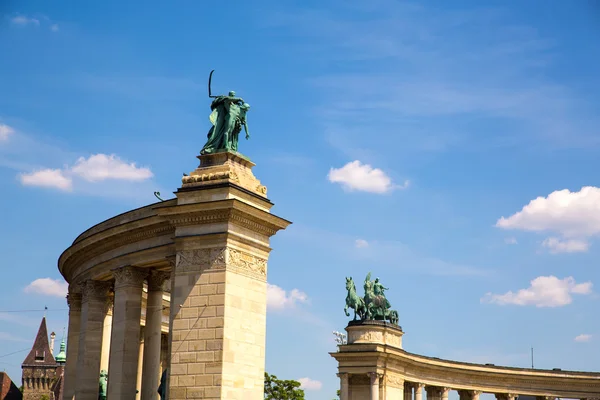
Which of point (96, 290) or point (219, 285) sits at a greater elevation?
point (96, 290)

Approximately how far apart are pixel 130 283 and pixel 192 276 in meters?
7.33

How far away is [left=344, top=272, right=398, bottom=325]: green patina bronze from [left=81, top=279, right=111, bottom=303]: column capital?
179ft

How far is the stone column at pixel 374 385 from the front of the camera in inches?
3684

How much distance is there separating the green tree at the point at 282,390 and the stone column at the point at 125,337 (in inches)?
2916

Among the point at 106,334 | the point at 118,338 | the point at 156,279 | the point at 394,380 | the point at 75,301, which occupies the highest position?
the point at 156,279

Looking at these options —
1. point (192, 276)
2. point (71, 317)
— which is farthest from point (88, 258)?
point (192, 276)

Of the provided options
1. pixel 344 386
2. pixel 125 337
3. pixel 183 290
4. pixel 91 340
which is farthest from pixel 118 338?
pixel 344 386

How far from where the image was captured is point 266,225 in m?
40.3

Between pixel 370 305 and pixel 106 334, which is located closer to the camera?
pixel 106 334

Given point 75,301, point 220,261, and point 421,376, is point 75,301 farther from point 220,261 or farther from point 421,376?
point 421,376

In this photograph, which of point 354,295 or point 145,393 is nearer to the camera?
point 145,393

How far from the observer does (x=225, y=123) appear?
41688 mm

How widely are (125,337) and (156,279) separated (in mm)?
3956

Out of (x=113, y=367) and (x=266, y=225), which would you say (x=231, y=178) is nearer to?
(x=266, y=225)
